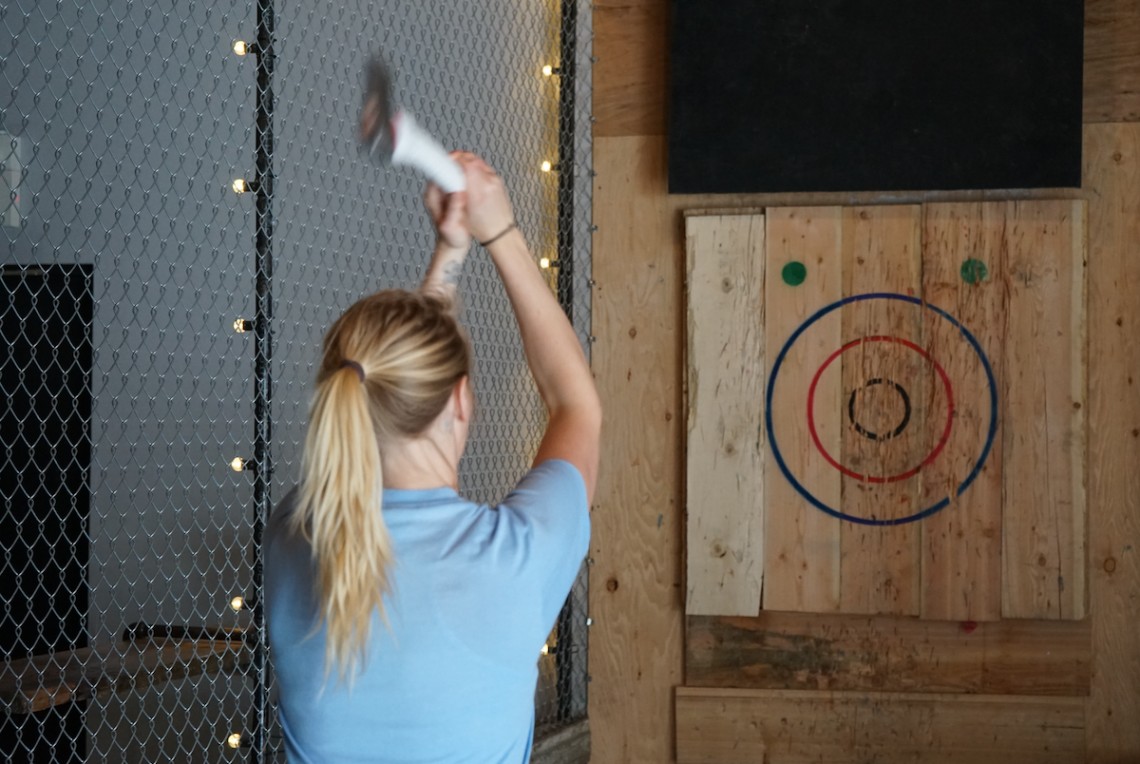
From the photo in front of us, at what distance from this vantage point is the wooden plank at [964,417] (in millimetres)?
3914

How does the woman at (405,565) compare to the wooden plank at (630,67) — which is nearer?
the woman at (405,565)

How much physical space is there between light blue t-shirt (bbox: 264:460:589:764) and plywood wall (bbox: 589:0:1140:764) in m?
3.03

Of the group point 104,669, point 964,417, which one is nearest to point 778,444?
point 964,417

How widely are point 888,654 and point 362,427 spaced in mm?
3227

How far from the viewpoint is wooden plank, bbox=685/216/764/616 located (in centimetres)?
402

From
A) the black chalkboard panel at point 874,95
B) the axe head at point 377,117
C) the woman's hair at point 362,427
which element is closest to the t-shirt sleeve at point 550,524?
the woman's hair at point 362,427

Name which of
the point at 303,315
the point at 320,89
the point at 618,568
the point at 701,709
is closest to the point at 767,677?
the point at 701,709

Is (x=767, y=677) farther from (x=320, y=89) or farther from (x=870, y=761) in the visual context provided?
(x=320, y=89)

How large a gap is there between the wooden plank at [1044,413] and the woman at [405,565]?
3.06 metres

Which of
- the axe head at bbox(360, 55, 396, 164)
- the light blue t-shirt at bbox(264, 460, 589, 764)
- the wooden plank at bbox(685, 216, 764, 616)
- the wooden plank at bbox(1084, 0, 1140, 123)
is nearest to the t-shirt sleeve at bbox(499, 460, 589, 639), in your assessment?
the light blue t-shirt at bbox(264, 460, 589, 764)

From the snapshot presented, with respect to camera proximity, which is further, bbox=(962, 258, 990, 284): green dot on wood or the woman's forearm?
bbox=(962, 258, 990, 284): green dot on wood

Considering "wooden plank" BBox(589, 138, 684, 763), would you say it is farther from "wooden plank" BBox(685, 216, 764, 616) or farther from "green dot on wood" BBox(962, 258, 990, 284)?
"green dot on wood" BBox(962, 258, 990, 284)

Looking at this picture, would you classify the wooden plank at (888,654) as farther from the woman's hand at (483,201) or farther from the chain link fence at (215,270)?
the woman's hand at (483,201)

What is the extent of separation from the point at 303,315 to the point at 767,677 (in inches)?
72.3
